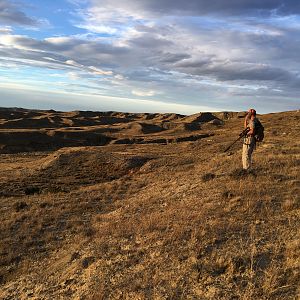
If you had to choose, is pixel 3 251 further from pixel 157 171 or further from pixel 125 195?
pixel 157 171

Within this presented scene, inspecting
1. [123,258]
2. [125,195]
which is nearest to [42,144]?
[125,195]

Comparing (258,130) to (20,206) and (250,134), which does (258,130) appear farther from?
(20,206)

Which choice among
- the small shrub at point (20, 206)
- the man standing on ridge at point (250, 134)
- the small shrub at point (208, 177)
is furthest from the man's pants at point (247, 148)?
the small shrub at point (20, 206)

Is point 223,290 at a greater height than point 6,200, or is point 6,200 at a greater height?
point 223,290

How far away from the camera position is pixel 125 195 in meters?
19.0

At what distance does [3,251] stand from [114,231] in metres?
3.53

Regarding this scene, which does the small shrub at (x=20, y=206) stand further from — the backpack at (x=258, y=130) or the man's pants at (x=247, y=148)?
the backpack at (x=258, y=130)

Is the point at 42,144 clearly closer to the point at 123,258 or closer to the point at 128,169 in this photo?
the point at 128,169

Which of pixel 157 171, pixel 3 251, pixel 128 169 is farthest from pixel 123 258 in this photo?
pixel 128 169

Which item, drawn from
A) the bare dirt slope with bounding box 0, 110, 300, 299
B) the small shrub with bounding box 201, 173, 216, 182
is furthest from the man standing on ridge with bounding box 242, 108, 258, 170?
the small shrub with bounding box 201, 173, 216, 182

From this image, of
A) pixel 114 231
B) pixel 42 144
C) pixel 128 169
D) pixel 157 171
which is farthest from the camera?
pixel 42 144

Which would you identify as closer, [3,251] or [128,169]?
[3,251]

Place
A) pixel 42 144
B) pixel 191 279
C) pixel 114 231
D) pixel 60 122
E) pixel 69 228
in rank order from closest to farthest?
1. pixel 191 279
2. pixel 114 231
3. pixel 69 228
4. pixel 42 144
5. pixel 60 122

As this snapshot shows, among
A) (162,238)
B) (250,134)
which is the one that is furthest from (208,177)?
(162,238)
